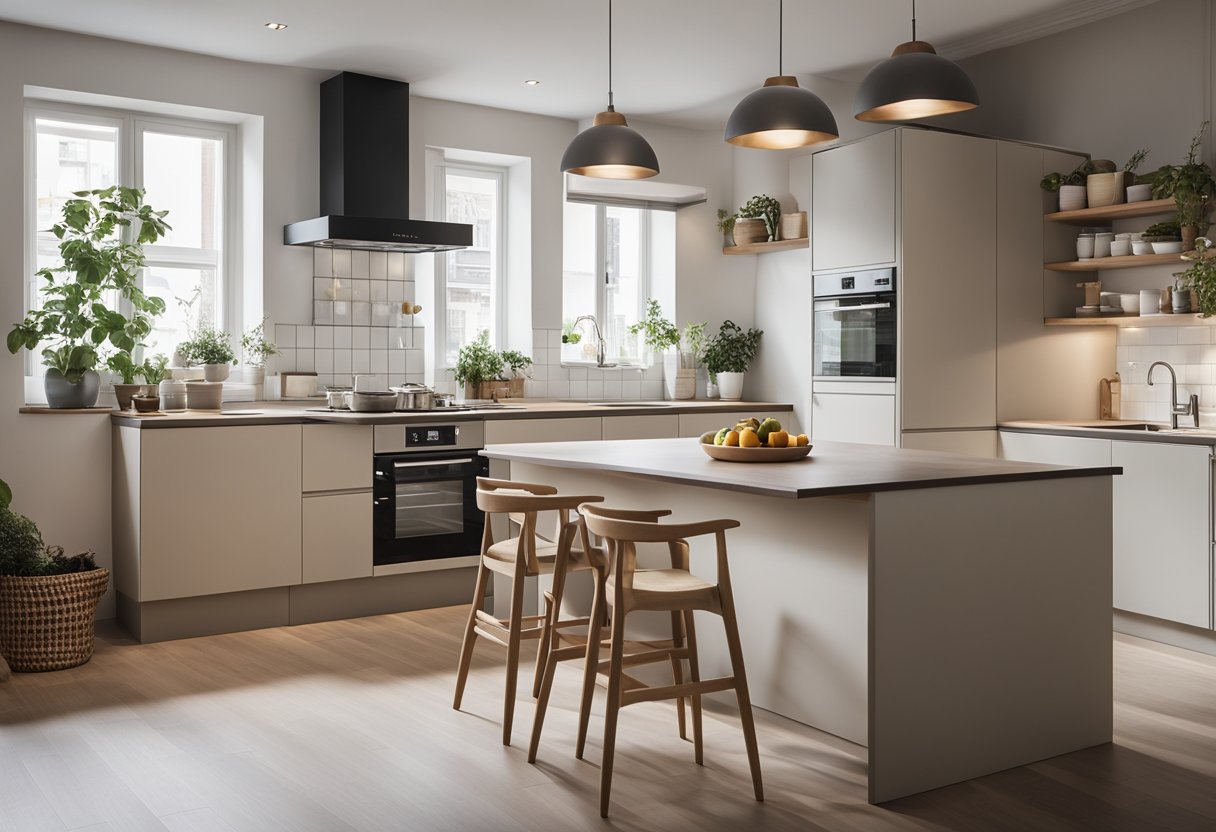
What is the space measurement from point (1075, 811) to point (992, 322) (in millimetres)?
3029

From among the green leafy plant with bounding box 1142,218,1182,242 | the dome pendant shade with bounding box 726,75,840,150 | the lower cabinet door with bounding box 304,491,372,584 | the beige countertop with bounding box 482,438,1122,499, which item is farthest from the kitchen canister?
the green leafy plant with bounding box 1142,218,1182,242

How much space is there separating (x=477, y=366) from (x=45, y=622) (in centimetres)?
263

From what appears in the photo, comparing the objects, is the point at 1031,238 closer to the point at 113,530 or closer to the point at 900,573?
the point at 900,573

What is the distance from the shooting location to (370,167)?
5562mm

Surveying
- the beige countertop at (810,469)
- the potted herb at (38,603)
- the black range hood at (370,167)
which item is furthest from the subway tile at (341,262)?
the beige countertop at (810,469)

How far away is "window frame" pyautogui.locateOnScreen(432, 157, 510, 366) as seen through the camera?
625 cm

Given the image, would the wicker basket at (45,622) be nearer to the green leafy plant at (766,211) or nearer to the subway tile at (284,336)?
the subway tile at (284,336)

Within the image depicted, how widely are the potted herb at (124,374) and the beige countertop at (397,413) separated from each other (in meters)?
0.10

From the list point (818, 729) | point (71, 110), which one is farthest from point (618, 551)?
point (71, 110)

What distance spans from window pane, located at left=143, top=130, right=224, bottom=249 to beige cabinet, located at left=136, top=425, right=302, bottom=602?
4.64ft

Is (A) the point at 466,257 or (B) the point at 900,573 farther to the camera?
(A) the point at 466,257

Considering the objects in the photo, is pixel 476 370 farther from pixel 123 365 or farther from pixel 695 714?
pixel 695 714

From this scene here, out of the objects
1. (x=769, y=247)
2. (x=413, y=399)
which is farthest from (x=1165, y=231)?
(x=413, y=399)

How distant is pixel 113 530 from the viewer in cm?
487
